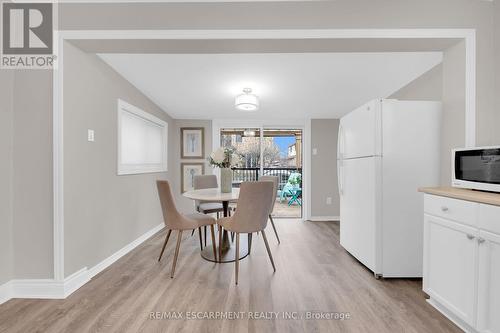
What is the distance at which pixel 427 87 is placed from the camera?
2566 millimetres

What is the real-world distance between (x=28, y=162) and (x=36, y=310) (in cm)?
112

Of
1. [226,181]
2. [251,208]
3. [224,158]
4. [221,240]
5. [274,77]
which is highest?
[274,77]

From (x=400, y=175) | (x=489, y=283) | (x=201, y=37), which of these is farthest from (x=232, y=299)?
(x=201, y=37)

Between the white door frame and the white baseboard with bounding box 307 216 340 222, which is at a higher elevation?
the white door frame

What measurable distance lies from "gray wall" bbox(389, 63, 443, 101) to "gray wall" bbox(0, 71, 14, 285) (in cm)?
399

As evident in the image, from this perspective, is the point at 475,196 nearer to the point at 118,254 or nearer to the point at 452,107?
the point at 452,107

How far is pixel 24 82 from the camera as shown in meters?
1.79

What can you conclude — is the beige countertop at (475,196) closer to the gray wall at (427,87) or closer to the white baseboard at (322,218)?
the gray wall at (427,87)

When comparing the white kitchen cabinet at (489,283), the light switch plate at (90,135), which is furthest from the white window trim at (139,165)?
the white kitchen cabinet at (489,283)

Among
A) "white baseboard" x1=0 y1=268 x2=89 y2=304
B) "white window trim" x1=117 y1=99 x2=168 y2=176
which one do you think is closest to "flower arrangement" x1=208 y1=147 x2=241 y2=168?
"white window trim" x1=117 y1=99 x2=168 y2=176

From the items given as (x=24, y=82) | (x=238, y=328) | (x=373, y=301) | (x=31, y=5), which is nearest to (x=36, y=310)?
(x=238, y=328)

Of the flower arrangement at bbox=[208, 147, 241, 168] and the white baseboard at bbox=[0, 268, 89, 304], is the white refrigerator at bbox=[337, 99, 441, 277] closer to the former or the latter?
the flower arrangement at bbox=[208, 147, 241, 168]

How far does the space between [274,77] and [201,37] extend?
4.19ft

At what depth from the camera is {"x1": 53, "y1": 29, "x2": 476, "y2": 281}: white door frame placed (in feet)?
5.71
